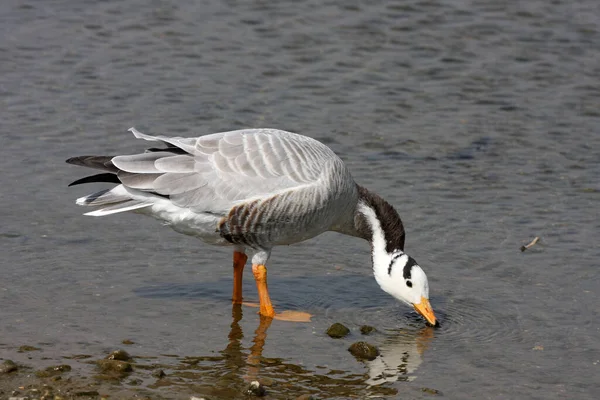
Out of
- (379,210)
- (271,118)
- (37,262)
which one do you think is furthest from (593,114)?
(37,262)

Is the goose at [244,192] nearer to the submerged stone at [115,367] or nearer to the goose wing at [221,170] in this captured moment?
the goose wing at [221,170]

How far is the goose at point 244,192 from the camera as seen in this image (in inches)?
343

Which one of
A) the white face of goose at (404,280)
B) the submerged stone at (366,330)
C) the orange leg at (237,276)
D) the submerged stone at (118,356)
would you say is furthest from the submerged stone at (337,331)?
the submerged stone at (118,356)

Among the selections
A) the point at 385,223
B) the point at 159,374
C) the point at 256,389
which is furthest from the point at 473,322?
the point at 159,374

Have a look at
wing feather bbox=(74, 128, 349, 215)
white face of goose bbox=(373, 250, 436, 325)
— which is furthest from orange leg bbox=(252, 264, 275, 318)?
white face of goose bbox=(373, 250, 436, 325)

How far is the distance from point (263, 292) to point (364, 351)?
127 centimetres

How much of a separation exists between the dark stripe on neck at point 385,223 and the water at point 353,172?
1.78 ft

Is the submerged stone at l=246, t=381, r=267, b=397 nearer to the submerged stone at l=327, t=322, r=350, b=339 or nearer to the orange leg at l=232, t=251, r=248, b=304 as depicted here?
the submerged stone at l=327, t=322, r=350, b=339

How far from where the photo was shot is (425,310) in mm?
8797

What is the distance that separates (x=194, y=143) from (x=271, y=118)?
13.5 feet

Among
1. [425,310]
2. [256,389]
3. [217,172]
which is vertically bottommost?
[425,310]

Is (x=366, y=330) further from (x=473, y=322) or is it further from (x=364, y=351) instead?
(x=473, y=322)

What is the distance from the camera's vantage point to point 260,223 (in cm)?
877

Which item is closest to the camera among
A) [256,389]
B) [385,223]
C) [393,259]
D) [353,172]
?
[256,389]
